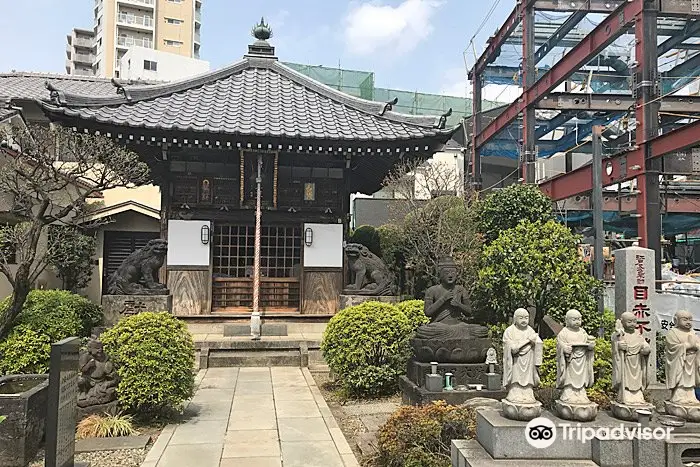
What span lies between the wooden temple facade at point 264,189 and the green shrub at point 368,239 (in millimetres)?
2893

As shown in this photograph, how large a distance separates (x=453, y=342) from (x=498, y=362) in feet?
2.65

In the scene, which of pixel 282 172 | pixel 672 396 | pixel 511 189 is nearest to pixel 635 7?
pixel 511 189

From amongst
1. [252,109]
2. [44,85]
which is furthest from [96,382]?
[44,85]

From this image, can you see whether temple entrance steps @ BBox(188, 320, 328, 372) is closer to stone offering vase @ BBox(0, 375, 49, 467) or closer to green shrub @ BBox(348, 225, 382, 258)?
green shrub @ BBox(348, 225, 382, 258)

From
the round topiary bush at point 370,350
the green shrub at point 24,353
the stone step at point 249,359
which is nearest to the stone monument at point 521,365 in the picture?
the round topiary bush at point 370,350

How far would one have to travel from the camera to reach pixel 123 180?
11.3 metres

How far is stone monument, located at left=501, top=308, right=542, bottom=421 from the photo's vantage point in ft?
17.1

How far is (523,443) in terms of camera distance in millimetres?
4883

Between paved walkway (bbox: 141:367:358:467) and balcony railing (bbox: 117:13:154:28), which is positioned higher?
balcony railing (bbox: 117:13:154:28)

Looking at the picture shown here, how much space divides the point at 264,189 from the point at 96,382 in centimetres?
786

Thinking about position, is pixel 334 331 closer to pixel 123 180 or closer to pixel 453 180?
pixel 123 180

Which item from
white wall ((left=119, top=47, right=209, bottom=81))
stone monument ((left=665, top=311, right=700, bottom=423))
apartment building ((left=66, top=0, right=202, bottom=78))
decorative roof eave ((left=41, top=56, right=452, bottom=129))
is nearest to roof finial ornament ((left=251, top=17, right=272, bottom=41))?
decorative roof eave ((left=41, top=56, right=452, bottom=129))

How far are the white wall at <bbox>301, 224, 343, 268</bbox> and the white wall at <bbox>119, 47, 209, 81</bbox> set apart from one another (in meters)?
30.8

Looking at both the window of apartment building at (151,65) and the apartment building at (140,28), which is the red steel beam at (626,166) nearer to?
the window of apartment building at (151,65)
